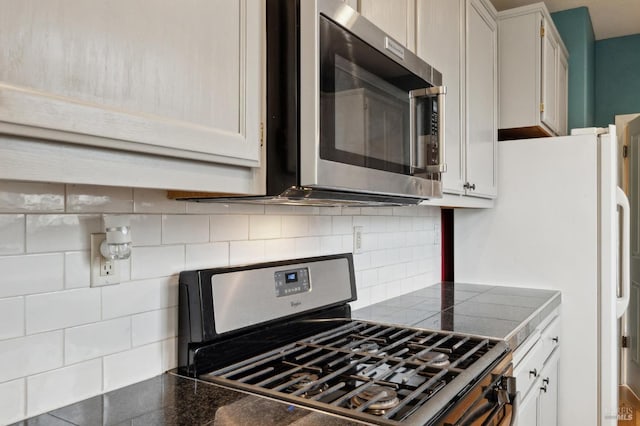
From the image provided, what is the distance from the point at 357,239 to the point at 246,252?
2.19 feet

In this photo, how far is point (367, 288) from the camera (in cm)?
203

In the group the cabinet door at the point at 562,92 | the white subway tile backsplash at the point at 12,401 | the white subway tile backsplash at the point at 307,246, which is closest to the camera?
the white subway tile backsplash at the point at 12,401

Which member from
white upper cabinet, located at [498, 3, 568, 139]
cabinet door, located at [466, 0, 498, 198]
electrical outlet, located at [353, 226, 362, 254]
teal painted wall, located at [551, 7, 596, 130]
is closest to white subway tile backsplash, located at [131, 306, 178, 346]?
electrical outlet, located at [353, 226, 362, 254]

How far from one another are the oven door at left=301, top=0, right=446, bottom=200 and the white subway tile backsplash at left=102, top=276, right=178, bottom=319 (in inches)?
18.9

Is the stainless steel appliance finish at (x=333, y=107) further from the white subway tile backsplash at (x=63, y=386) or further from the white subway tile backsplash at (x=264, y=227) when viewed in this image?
the white subway tile backsplash at (x=63, y=386)

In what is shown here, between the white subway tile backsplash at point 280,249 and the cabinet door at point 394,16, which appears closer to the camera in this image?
the cabinet door at point 394,16

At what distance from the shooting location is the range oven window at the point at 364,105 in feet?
3.45

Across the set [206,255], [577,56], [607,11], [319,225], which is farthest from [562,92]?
[206,255]

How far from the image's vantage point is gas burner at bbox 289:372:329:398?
107 cm

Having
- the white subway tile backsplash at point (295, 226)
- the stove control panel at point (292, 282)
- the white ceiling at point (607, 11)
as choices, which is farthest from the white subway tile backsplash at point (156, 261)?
the white ceiling at point (607, 11)

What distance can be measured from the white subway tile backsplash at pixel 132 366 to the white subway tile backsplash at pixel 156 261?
0.17 m

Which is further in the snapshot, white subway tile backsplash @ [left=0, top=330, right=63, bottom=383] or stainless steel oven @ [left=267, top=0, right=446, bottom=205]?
stainless steel oven @ [left=267, top=0, right=446, bottom=205]

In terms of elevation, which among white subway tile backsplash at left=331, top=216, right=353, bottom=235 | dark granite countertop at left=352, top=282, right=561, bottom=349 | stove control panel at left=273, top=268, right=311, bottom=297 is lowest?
dark granite countertop at left=352, top=282, right=561, bottom=349

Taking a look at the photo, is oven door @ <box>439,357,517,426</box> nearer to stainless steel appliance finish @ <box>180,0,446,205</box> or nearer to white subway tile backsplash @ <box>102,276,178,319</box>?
stainless steel appliance finish @ <box>180,0,446,205</box>
